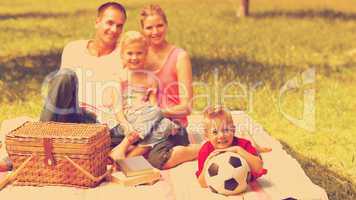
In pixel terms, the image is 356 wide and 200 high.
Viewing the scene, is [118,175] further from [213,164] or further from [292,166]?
[292,166]

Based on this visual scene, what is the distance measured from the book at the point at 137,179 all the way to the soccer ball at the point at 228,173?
1.59ft

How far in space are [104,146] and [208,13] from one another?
12.9m

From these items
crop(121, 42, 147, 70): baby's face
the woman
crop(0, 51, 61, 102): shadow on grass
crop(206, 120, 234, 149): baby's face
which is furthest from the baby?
crop(0, 51, 61, 102): shadow on grass

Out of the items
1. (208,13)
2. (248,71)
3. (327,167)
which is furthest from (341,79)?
(208,13)

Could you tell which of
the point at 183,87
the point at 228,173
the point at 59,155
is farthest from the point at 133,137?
the point at 228,173

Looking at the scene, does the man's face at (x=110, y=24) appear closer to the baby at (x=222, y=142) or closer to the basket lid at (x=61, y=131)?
the basket lid at (x=61, y=131)

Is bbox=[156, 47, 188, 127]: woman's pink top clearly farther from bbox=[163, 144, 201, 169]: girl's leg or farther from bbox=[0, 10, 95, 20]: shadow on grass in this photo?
bbox=[0, 10, 95, 20]: shadow on grass

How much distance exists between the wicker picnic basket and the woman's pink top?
0.68 metres

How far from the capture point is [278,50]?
12969mm

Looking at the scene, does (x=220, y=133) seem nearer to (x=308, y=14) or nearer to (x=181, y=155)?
(x=181, y=155)

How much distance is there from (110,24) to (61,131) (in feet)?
3.38

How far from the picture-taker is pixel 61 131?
16.6 feet

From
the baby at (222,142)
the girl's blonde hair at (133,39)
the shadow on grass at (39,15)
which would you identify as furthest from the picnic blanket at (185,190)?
the shadow on grass at (39,15)

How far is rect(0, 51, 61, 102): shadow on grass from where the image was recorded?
946 centimetres
